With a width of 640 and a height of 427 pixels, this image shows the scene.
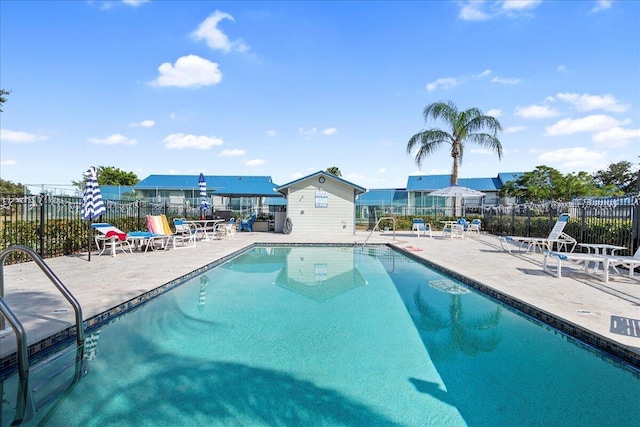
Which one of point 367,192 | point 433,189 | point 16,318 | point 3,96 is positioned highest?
point 3,96

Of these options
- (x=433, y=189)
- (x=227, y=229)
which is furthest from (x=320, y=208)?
(x=433, y=189)

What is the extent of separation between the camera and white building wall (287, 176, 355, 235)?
18.6 meters

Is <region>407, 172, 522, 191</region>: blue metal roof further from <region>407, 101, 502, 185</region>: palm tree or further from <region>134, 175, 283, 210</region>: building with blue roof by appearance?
<region>134, 175, 283, 210</region>: building with blue roof

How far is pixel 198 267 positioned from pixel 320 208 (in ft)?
37.4

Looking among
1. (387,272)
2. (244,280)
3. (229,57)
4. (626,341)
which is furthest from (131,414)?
→ (229,57)

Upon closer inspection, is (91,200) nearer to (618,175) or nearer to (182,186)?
(182,186)

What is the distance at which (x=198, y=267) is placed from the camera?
7738 millimetres

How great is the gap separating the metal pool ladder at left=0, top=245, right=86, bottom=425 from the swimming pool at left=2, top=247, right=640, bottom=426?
12cm

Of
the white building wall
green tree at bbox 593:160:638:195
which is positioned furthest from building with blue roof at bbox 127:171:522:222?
green tree at bbox 593:160:638:195

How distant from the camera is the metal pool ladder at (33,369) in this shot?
2.66 m

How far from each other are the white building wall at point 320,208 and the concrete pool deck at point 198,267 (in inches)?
368

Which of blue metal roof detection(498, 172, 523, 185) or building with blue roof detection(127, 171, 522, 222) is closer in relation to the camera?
building with blue roof detection(127, 171, 522, 222)

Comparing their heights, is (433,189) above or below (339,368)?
above

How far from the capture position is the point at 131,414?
2.67 metres
